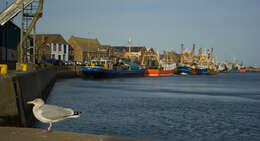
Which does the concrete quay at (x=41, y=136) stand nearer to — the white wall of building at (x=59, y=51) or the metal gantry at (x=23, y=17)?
the metal gantry at (x=23, y=17)

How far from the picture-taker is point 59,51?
4040 inches

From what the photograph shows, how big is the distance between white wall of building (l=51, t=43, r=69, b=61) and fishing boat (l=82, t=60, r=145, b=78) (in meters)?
23.6

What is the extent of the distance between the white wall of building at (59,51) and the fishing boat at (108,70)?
77.5 ft

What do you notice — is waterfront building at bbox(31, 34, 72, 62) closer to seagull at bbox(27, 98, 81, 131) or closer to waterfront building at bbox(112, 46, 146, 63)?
waterfront building at bbox(112, 46, 146, 63)

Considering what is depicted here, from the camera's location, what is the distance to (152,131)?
55.4ft

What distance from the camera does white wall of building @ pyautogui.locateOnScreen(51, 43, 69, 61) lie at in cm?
9996

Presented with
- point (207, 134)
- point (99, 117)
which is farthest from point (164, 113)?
point (207, 134)

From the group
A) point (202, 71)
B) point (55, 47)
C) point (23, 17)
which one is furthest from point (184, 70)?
point (23, 17)

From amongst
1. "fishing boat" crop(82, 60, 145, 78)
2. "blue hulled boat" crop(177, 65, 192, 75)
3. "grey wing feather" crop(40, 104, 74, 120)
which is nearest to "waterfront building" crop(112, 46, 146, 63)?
"blue hulled boat" crop(177, 65, 192, 75)

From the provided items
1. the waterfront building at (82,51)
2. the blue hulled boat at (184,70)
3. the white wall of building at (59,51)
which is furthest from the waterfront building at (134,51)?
the white wall of building at (59,51)

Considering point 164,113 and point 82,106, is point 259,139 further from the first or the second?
point 82,106

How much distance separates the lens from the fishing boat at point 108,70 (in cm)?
7050

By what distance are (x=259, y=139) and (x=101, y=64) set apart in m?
60.5

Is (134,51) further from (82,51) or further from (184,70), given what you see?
(82,51)
